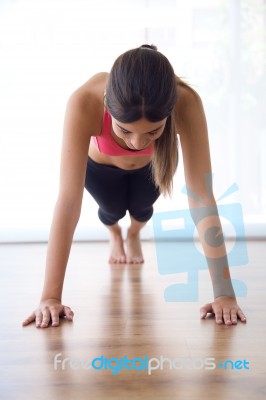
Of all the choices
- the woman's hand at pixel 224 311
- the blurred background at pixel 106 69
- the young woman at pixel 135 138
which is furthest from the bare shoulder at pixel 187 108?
the blurred background at pixel 106 69

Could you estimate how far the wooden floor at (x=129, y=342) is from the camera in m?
1.23

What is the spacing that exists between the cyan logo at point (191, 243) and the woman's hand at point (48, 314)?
407 mm

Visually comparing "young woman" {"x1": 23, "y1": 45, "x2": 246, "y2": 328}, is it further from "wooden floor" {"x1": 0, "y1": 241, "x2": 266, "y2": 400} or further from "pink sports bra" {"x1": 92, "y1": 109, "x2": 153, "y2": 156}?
"wooden floor" {"x1": 0, "y1": 241, "x2": 266, "y2": 400}

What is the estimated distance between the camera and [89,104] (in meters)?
1.81

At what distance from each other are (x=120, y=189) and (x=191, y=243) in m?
1.16

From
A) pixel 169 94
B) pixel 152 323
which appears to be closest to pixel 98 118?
pixel 169 94

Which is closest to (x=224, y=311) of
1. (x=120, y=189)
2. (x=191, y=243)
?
(x=120, y=189)

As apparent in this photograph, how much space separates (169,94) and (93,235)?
2.40m

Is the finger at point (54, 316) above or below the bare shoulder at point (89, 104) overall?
below

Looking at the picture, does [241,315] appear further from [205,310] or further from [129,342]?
[129,342]

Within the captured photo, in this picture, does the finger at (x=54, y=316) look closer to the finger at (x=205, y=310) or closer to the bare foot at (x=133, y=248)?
the finger at (x=205, y=310)

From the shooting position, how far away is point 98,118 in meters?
1.87

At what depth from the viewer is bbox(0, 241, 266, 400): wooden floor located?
4.04 ft

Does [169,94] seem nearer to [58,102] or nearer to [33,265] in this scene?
[33,265]
